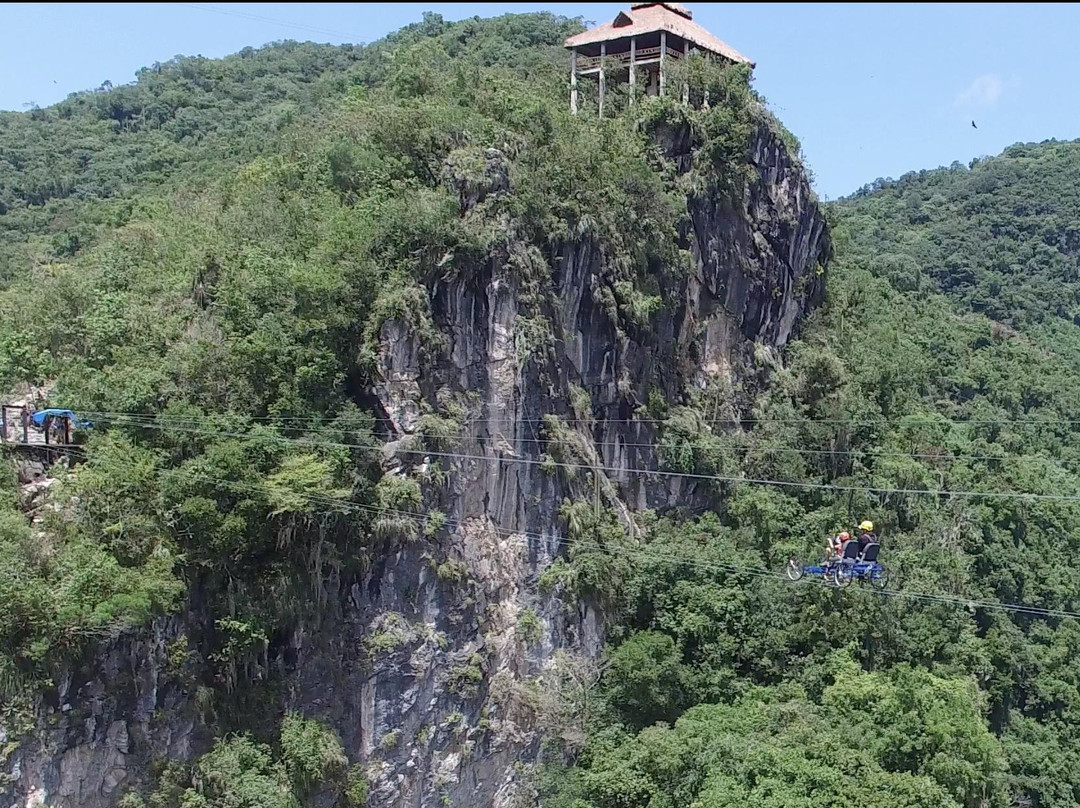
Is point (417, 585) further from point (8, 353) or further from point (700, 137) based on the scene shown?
point (700, 137)

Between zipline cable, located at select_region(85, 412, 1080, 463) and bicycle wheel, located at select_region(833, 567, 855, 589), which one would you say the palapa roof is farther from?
bicycle wheel, located at select_region(833, 567, 855, 589)

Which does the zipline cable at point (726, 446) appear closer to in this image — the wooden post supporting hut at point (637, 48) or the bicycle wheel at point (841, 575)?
the bicycle wheel at point (841, 575)

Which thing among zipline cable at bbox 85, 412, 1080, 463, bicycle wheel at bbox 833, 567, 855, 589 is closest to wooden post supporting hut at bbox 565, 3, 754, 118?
zipline cable at bbox 85, 412, 1080, 463

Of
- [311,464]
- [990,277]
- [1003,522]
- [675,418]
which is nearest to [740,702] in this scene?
[675,418]

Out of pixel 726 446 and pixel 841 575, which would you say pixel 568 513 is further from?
pixel 841 575

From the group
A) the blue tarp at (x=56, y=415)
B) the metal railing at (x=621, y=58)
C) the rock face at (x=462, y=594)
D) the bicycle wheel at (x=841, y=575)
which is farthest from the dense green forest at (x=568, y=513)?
the bicycle wheel at (x=841, y=575)
